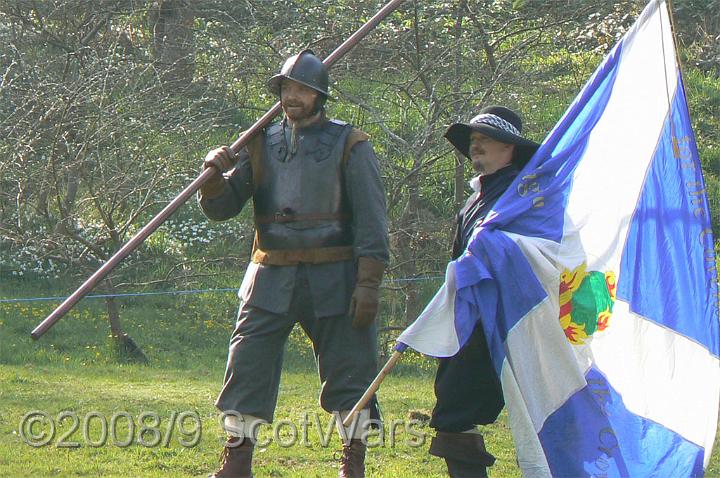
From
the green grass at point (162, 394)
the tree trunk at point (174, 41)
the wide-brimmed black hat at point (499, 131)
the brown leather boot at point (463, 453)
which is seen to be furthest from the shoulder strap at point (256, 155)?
the tree trunk at point (174, 41)

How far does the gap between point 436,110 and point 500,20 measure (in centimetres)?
115

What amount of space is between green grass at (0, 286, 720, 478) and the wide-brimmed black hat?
1848 millimetres

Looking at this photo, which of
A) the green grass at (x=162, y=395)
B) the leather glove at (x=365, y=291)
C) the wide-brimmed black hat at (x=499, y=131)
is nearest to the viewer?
the wide-brimmed black hat at (x=499, y=131)

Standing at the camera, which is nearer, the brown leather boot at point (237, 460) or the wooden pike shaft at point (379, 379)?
the wooden pike shaft at point (379, 379)

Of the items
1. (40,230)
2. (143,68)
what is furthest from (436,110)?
(40,230)

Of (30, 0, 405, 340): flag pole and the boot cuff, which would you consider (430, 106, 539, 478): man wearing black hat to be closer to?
the boot cuff

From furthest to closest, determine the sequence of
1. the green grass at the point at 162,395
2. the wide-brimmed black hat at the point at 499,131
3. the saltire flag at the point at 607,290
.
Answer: the green grass at the point at 162,395 < the wide-brimmed black hat at the point at 499,131 < the saltire flag at the point at 607,290

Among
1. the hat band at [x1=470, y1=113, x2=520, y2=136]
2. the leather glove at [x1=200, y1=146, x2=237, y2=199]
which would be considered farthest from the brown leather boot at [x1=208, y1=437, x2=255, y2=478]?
the hat band at [x1=470, y1=113, x2=520, y2=136]

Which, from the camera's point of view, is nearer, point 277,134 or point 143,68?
point 277,134

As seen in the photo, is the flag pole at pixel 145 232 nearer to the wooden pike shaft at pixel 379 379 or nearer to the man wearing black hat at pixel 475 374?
the man wearing black hat at pixel 475 374

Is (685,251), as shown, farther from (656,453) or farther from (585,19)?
(585,19)

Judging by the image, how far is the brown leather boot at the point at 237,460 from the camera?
557 cm

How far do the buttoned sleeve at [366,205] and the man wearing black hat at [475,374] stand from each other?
35 centimetres

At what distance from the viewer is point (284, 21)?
1117 centimetres
